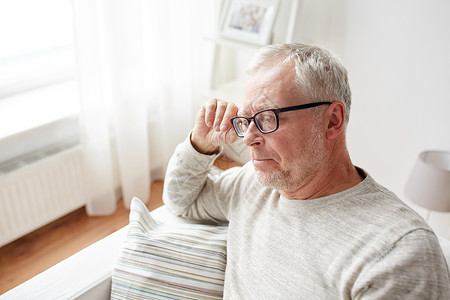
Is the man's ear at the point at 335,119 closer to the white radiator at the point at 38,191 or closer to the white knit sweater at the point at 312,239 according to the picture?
the white knit sweater at the point at 312,239

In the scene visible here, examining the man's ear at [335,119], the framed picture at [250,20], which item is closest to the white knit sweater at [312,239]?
the man's ear at [335,119]

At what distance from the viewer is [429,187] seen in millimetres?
1904

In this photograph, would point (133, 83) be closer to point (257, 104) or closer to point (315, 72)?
point (257, 104)

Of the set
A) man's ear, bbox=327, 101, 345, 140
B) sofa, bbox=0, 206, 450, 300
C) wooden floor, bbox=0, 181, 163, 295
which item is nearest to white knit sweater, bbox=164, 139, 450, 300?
man's ear, bbox=327, 101, 345, 140

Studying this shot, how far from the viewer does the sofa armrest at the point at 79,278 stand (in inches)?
47.1

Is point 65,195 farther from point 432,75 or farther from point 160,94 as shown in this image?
point 432,75

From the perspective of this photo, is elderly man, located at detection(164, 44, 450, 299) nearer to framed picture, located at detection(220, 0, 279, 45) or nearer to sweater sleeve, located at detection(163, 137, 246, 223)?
sweater sleeve, located at detection(163, 137, 246, 223)

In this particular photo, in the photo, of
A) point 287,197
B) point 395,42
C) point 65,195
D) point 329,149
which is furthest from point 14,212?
point 395,42

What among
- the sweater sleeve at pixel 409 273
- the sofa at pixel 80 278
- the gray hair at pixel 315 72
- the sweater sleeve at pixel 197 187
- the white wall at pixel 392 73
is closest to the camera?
the sweater sleeve at pixel 409 273

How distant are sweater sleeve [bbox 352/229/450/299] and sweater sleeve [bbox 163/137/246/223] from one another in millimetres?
548

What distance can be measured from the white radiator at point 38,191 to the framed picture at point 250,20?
3.38 ft

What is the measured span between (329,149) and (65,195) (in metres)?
1.65

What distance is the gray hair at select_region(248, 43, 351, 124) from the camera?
1.07 meters

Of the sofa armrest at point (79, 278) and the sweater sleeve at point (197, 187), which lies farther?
the sweater sleeve at point (197, 187)
